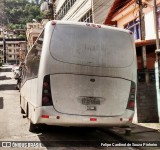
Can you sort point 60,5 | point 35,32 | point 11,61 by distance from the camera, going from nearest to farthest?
point 60,5
point 35,32
point 11,61

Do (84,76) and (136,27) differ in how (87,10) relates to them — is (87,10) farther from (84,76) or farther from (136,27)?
(84,76)

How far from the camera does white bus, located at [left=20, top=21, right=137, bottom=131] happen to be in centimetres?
762

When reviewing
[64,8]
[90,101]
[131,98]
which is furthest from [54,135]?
[64,8]

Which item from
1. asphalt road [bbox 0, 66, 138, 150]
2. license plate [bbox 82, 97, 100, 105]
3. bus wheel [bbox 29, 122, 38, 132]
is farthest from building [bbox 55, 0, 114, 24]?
license plate [bbox 82, 97, 100, 105]

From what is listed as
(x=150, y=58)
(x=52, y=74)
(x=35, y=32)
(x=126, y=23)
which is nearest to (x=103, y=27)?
(x=52, y=74)

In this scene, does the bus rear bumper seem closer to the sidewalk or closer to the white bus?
the white bus

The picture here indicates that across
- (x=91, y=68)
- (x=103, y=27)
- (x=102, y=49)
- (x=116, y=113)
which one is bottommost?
(x=116, y=113)

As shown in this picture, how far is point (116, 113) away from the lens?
26.4ft

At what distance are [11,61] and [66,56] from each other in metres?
140

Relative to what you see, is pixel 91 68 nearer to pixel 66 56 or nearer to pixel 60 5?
pixel 66 56

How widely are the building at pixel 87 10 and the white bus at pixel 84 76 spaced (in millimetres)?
16116

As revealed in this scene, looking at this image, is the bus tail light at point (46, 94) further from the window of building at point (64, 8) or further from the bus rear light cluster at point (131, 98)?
the window of building at point (64, 8)

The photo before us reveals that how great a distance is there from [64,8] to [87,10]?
9.17 meters

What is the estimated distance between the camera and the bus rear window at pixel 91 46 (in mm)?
7754
